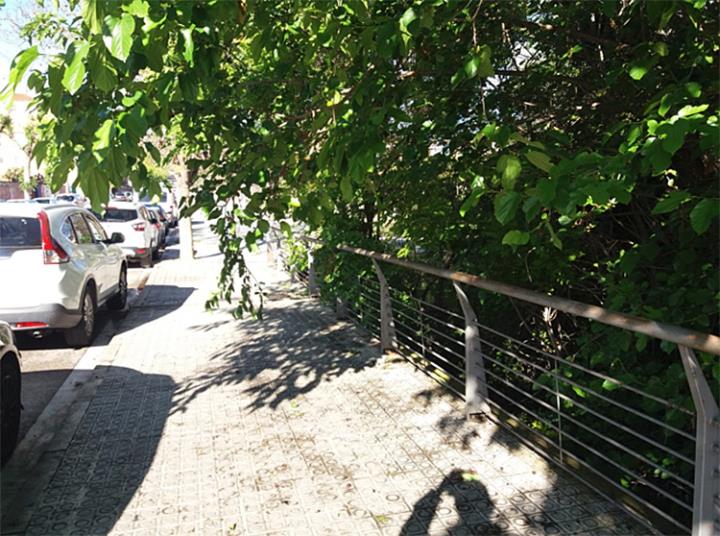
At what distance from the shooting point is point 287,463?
4145 millimetres

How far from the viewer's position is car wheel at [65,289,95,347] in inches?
314

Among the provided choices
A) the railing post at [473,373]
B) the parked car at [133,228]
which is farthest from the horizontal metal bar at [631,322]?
the parked car at [133,228]

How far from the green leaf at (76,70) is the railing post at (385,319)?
4.99 meters

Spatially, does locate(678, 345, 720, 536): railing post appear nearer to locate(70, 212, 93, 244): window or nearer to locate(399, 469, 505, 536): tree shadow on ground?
locate(399, 469, 505, 536): tree shadow on ground

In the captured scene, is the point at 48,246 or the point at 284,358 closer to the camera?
the point at 284,358

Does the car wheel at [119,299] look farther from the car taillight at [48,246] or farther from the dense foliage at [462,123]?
the dense foliage at [462,123]

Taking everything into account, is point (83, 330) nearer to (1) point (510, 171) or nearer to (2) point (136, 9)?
(2) point (136, 9)

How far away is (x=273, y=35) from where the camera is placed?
14.8 feet

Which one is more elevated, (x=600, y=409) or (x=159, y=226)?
(x=159, y=226)

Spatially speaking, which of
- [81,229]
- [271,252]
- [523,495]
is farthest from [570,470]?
[271,252]

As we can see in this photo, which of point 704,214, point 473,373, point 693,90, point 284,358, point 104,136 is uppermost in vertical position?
point 693,90

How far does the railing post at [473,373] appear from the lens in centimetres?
476

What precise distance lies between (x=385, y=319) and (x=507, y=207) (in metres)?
4.51

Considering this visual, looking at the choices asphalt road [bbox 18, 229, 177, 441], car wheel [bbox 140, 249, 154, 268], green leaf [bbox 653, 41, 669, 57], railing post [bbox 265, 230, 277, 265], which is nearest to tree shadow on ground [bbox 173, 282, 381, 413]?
asphalt road [bbox 18, 229, 177, 441]
